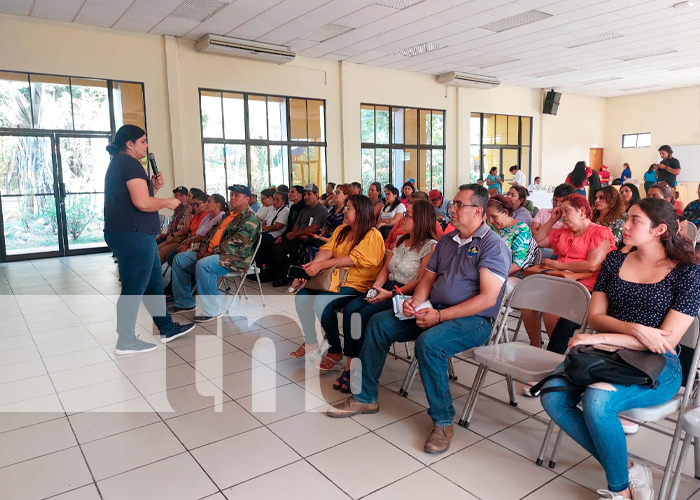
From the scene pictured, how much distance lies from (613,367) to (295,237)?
14.3ft

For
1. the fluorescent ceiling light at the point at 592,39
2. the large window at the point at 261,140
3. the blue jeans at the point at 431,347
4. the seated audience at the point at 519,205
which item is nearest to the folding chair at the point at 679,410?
the blue jeans at the point at 431,347

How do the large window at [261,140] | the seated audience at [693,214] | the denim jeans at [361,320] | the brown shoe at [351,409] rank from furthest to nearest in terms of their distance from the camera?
the large window at [261,140], the seated audience at [693,214], the denim jeans at [361,320], the brown shoe at [351,409]

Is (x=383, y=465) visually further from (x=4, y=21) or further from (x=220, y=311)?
(x=4, y=21)

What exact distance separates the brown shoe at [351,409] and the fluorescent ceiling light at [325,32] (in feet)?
21.8

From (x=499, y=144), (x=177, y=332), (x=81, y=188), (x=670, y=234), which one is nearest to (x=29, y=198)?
(x=81, y=188)

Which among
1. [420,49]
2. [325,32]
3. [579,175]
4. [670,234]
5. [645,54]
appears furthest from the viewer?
[645,54]

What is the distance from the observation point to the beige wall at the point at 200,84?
7.42 m

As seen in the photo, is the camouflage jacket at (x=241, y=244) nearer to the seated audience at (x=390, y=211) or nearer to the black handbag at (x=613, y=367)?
the seated audience at (x=390, y=211)

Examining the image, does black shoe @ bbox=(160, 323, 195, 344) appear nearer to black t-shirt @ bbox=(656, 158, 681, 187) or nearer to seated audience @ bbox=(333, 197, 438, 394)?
seated audience @ bbox=(333, 197, 438, 394)

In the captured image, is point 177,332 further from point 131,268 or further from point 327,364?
point 327,364

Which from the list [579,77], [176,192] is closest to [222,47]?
[176,192]

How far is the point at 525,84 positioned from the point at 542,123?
1.45 metres

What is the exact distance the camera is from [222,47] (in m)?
8.17

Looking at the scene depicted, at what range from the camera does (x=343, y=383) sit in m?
2.87
